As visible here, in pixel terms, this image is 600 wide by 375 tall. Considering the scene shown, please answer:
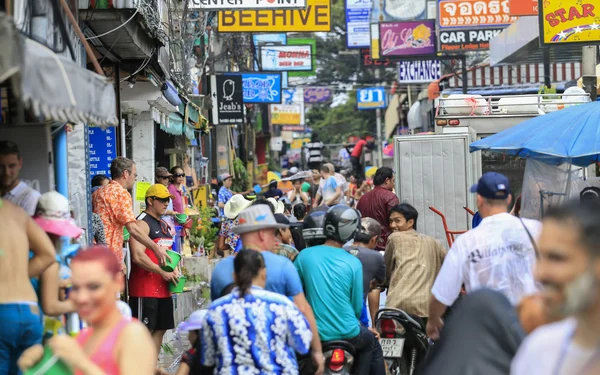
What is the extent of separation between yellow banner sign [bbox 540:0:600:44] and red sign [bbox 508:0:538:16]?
17.2ft

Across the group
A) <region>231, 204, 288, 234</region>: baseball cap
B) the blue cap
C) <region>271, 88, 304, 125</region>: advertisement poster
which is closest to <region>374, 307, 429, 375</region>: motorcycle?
the blue cap

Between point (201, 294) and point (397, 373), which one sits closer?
point (397, 373)

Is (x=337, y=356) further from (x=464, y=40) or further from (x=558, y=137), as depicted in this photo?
(x=464, y=40)

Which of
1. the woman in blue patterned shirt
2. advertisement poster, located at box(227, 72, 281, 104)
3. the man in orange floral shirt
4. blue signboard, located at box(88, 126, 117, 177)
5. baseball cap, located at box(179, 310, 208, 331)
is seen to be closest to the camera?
the woman in blue patterned shirt

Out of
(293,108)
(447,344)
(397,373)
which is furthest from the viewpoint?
(293,108)

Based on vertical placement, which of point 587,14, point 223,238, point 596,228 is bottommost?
point 223,238

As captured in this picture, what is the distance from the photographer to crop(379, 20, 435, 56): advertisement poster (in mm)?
29875

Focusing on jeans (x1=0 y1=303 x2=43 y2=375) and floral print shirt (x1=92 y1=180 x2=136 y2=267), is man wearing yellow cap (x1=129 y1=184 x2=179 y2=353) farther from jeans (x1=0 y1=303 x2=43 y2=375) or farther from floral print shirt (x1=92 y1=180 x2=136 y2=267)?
jeans (x1=0 y1=303 x2=43 y2=375)

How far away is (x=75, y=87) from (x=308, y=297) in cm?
228

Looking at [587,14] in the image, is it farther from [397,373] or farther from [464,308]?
[464,308]

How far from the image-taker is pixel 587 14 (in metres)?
17.7

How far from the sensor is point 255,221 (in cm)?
630

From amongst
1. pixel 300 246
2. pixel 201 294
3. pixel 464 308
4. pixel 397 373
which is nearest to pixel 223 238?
pixel 201 294

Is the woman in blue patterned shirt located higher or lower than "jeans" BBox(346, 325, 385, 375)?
higher
